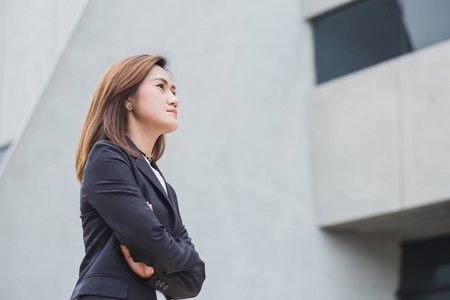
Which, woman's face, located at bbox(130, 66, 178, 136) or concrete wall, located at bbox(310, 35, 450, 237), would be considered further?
concrete wall, located at bbox(310, 35, 450, 237)

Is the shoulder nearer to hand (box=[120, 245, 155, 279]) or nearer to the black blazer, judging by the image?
the black blazer

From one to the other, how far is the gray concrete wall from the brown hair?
3.79 m

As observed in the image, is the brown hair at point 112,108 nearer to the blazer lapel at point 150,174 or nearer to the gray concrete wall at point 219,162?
the blazer lapel at point 150,174

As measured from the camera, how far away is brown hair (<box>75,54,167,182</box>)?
2512 millimetres

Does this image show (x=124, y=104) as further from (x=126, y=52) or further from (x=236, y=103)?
(x=236, y=103)

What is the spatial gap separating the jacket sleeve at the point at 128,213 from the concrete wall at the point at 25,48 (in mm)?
5301

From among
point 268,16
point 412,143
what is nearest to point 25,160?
point 268,16

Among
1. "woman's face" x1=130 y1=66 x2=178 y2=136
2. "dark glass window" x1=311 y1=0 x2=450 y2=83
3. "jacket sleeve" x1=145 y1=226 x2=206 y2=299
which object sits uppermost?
"dark glass window" x1=311 y1=0 x2=450 y2=83

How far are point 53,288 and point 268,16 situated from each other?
14.1ft

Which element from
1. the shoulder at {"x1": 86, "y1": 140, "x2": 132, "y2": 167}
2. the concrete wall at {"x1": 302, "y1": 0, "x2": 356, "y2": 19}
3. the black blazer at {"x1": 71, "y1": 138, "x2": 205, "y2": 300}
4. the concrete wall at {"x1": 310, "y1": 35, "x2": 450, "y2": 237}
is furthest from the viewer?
the concrete wall at {"x1": 302, "y1": 0, "x2": 356, "y2": 19}

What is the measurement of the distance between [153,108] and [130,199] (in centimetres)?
43

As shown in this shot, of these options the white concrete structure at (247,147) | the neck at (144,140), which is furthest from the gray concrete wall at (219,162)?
the neck at (144,140)

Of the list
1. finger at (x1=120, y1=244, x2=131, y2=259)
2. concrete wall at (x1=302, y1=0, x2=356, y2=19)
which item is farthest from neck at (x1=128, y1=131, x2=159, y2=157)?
concrete wall at (x1=302, y1=0, x2=356, y2=19)

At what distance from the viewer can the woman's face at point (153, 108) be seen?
258 centimetres
